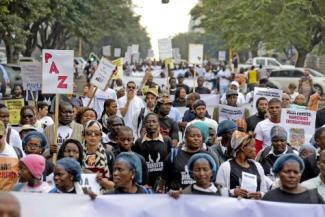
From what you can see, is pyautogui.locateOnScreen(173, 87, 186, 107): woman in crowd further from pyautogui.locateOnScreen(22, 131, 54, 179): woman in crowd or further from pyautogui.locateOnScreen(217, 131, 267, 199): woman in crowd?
pyautogui.locateOnScreen(217, 131, 267, 199): woman in crowd

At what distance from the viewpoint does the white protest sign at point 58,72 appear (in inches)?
376

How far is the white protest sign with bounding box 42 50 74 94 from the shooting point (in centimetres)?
954

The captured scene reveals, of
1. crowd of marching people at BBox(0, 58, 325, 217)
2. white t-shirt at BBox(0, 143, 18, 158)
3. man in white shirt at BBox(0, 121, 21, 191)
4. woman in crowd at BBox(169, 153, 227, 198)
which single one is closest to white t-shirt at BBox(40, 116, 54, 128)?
crowd of marching people at BBox(0, 58, 325, 217)

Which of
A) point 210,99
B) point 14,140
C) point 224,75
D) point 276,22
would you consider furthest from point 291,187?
point 224,75

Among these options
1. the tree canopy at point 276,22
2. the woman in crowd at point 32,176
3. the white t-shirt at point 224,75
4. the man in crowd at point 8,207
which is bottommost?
the white t-shirt at point 224,75

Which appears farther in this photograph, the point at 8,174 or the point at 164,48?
the point at 164,48

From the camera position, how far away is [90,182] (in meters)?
7.07

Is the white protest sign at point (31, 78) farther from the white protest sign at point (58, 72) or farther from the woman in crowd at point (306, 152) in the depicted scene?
the woman in crowd at point (306, 152)

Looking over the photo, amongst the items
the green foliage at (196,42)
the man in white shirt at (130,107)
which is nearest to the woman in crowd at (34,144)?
the man in white shirt at (130,107)

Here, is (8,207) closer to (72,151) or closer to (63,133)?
(72,151)

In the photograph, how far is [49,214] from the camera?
6.31 meters

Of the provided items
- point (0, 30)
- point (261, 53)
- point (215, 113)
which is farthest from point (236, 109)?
point (261, 53)

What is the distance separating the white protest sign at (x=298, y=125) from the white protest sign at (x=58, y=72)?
274cm

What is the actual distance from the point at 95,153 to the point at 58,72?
6.32 ft
